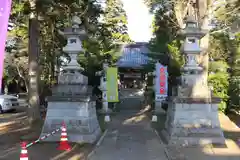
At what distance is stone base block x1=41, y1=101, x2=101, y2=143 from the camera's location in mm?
10883

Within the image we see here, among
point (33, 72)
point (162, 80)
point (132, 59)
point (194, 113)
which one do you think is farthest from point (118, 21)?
point (194, 113)

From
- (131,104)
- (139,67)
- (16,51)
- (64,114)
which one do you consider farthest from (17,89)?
(64,114)

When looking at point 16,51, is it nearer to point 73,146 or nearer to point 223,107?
point 73,146

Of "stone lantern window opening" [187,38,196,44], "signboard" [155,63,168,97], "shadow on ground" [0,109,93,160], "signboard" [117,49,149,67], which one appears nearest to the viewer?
"shadow on ground" [0,109,93,160]

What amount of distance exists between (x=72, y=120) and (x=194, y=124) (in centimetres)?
411

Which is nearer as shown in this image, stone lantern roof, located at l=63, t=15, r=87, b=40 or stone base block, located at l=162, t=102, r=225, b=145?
stone base block, located at l=162, t=102, r=225, b=145

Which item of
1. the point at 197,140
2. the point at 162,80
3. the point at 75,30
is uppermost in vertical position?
the point at 75,30

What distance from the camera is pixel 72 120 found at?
11023mm

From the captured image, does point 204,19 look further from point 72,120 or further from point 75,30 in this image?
point 72,120

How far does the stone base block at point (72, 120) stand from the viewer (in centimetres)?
1088

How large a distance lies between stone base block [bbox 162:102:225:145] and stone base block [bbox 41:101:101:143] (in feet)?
9.32

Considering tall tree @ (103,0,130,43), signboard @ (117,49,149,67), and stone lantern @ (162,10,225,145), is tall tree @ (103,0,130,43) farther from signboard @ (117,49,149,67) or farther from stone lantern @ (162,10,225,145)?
stone lantern @ (162,10,225,145)

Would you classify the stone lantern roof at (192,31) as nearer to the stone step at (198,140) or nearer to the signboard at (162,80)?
the stone step at (198,140)

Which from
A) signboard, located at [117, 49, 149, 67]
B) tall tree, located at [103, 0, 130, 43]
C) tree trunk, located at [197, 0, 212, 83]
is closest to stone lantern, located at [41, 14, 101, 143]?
tree trunk, located at [197, 0, 212, 83]
